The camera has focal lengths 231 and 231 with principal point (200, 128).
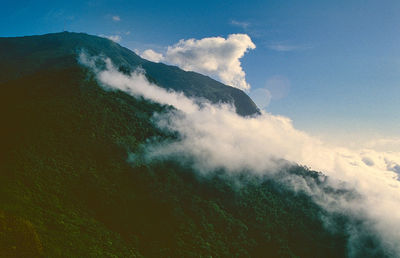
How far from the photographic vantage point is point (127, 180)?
104688 millimetres

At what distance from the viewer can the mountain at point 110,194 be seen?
66625mm

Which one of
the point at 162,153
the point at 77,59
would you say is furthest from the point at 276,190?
the point at 77,59

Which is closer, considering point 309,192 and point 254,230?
point 254,230

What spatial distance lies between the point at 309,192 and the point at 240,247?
3950 inches

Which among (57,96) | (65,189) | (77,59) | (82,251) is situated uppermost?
(77,59)

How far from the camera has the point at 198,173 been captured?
463 ft

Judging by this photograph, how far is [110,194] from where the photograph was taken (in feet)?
304

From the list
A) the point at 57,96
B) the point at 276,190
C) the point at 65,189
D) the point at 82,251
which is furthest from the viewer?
the point at 276,190

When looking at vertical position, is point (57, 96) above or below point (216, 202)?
above

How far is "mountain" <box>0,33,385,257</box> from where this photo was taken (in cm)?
6662

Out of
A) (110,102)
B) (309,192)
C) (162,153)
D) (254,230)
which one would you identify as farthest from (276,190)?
(110,102)

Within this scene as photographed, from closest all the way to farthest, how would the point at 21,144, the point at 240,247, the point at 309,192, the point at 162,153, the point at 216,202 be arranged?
the point at 21,144 → the point at 240,247 → the point at 216,202 → the point at 162,153 → the point at 309,192

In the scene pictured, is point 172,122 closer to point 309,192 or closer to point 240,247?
point 240,247

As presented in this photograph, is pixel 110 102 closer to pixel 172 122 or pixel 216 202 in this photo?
pixel 172 122
